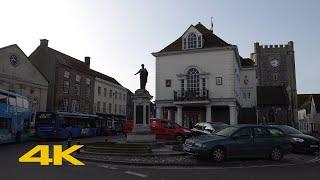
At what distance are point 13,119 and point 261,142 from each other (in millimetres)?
18692

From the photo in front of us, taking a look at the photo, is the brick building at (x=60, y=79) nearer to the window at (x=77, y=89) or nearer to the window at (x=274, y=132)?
the window at (x=77, y=89)

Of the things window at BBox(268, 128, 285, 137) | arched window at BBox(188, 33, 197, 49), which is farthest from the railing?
window at BBox(268, 128, 285, 137)

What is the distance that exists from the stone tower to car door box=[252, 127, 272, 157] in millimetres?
64228

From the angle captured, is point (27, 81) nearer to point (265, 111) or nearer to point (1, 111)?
point (1, 111)

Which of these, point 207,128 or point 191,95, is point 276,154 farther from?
point 191,95

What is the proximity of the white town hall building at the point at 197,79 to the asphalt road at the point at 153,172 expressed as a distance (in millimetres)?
25950

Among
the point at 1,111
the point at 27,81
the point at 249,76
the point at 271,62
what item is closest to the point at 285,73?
the point at 271,62

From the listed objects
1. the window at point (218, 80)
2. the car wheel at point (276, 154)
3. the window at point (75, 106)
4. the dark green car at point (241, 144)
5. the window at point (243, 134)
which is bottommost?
the car wheel at point (276, 154)

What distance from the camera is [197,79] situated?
40.8 meters

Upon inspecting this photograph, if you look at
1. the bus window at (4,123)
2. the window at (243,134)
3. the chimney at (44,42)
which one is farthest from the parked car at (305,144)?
the chimney at (44,42)

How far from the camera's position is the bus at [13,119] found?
23.7 meters

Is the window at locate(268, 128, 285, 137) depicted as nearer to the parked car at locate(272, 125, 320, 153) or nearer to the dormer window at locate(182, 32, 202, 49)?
the parked car at locate(272, 125, 320, 153)

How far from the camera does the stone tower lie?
77000mm

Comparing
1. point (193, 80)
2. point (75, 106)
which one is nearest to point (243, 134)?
point (193, 80)
